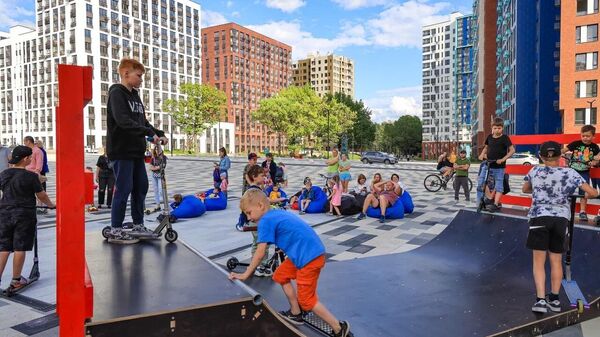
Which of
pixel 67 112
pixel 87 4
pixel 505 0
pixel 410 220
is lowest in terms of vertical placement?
pixel 410 220

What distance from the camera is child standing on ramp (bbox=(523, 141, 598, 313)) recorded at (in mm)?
4090

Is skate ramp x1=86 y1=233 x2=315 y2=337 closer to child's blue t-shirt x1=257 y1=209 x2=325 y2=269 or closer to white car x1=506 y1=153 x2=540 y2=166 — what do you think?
child's blue t-shirt x1=257 y1=209 x2=325 y2=269

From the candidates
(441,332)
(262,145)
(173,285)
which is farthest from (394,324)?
(262,145)

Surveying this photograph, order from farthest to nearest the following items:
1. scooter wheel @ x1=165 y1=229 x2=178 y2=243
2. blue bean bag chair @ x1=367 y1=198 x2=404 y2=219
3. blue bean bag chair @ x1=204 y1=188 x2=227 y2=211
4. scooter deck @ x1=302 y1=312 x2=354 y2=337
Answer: blue bean bag chair @ x1=204 y1=188 x2=227 y2=211, blue bean bag chair @ x1=367 y1=198 x2=404 y2=219, scooter wheel @ x1=165 y1=229 x2=178 y2=243, scooter deck @ x1=302 y1=312 x2=354 y2=337

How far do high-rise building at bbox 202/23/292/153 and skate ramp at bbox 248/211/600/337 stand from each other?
4284 inches

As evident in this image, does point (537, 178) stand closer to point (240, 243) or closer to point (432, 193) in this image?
point (240, 243)

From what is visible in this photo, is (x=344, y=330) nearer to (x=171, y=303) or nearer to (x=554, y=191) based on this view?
(x=171, y=303)

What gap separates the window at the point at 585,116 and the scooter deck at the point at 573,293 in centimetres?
4615

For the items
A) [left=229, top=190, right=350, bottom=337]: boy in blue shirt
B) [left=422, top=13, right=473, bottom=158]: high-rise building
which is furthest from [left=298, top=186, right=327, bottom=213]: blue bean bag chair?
[left=422, top=13, right=473, bottom=158]: high-rise building

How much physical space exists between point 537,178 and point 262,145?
128 metres

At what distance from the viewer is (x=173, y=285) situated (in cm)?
328

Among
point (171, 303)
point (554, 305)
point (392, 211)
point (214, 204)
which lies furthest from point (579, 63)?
point (171, 303)

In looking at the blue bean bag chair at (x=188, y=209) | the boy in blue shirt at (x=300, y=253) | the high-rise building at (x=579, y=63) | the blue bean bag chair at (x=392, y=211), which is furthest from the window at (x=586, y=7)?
the boy in blue shirt at (x=300, y=253)

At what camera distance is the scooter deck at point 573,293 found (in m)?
4.13
